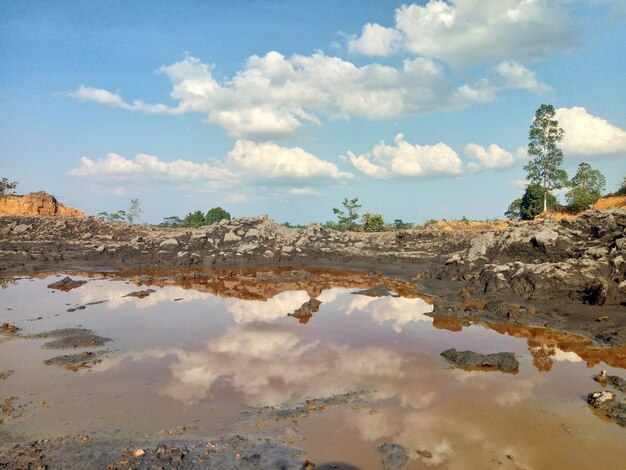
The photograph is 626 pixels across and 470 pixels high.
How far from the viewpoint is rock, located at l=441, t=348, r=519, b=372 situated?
10570 millimetres

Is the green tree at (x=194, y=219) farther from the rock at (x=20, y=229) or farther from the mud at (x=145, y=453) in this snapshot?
the mud at (x=145, y=453)

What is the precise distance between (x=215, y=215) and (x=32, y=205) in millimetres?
27897

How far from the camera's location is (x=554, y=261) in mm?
20359

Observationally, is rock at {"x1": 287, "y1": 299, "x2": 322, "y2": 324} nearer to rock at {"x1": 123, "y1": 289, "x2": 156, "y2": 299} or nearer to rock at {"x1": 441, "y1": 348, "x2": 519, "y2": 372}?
rock at {"x1": 441, "y1": 348, "x2": 519, "y2": 372}

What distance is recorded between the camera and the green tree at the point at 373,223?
47259 mm

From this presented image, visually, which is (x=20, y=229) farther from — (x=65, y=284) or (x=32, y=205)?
(x=65, y=284)

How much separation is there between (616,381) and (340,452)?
7.10 meters

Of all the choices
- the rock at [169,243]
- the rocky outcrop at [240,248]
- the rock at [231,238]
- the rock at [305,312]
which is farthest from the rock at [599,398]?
the rock at [169,243]

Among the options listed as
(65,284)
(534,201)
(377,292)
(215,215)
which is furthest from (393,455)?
(215,215)

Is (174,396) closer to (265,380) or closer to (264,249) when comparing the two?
(265,380)

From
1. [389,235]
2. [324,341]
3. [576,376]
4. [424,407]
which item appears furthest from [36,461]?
[389,235]

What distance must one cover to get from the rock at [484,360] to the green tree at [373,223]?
118 ft

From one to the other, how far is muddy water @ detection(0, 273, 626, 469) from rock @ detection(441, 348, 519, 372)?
12.4 inches

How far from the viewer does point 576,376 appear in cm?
1002
